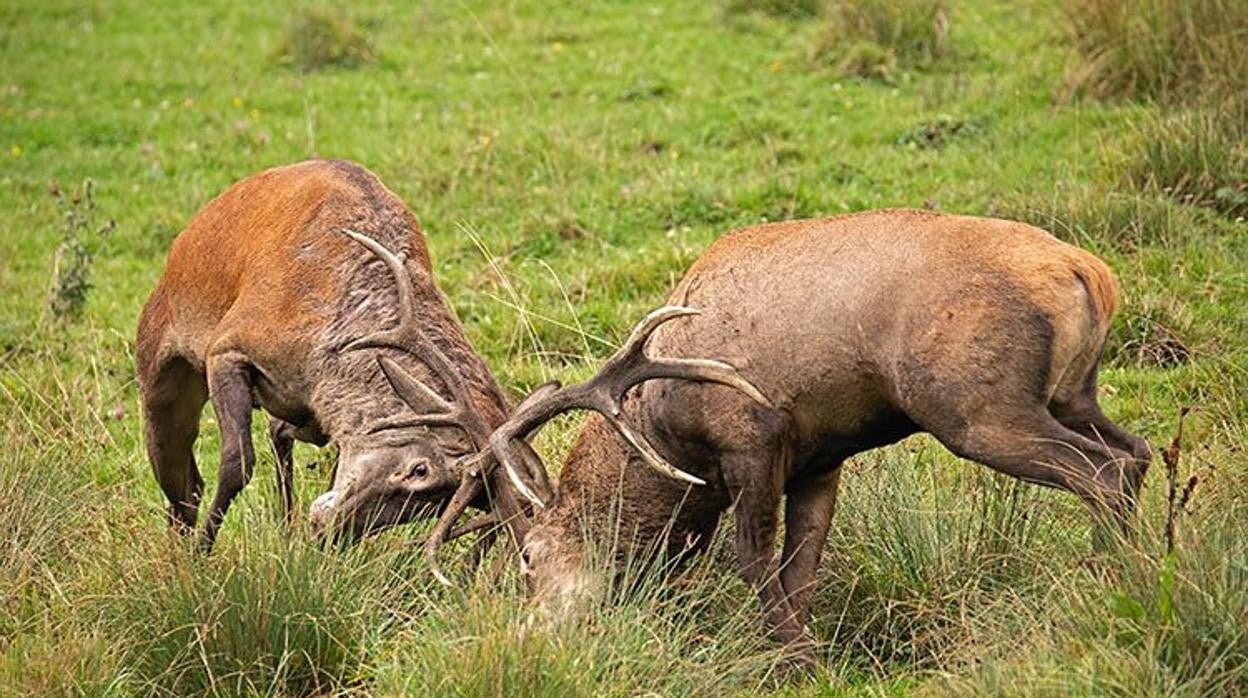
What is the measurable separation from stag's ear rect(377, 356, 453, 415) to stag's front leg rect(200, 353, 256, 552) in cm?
70

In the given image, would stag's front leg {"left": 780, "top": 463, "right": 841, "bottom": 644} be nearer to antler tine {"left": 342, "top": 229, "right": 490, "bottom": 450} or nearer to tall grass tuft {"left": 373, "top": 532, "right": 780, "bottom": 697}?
tall grass tuft {"left": 373, "top": 532, "right": 780, "bottom": 697}

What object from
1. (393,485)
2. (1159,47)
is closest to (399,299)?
(393,485)

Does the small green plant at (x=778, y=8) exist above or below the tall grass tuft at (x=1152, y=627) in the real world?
below

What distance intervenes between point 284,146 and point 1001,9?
17.7 ft

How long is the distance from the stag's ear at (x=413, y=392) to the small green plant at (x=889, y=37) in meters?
7.20

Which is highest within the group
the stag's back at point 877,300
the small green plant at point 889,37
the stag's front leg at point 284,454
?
the stag's back at point 877,300

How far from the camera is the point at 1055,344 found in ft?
20.6

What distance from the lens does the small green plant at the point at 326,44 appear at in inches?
619

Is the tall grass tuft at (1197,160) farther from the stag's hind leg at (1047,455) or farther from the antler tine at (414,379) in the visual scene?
the antler tine at (414,379)

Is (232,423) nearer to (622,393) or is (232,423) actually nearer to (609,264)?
(622,393)

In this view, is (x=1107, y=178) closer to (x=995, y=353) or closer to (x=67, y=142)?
(x=995, y=353)

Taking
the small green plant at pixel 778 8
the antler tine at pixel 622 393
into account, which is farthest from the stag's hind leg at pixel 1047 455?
the small green plant at pixel 778 8

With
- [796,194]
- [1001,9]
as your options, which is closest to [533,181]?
[796,194]

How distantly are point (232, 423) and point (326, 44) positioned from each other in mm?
8483
